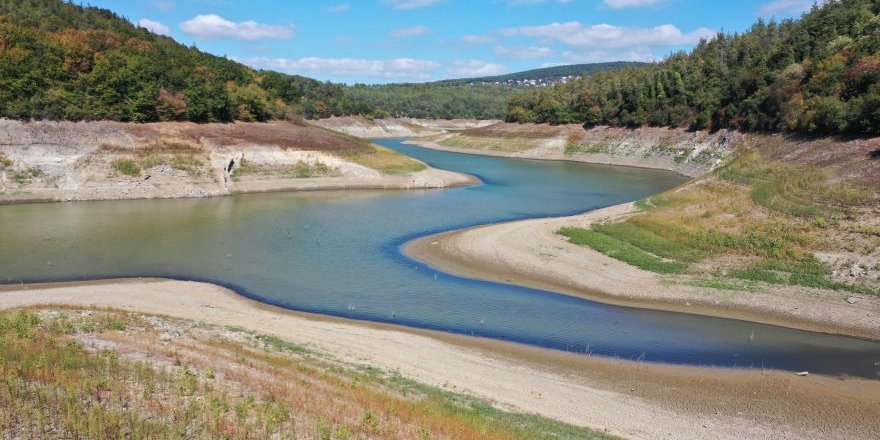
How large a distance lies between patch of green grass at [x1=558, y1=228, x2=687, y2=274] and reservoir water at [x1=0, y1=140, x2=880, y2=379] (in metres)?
5.34

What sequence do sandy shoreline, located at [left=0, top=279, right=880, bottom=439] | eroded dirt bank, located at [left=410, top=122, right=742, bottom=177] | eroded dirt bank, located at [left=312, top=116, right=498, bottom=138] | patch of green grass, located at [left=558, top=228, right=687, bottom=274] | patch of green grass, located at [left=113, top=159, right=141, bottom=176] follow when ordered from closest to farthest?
sandy shoreline, located at [left=0, top=279, right=880, bottom=439] < patch of green grass, located at [left=558, top=228, right=687, bottom=274] < patch of green grass, located at [left=113, top=159, right=141, bottom=176] < eroded dirt bank, located at [left=410, top=122, right=742, bottom=177] < eroded dirt bank, located at [left=312, top=116, right=498, bottom=138]

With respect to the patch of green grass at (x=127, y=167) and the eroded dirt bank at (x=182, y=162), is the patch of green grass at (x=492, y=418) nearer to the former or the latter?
the eroded dirt bank at (x=182, y=162)

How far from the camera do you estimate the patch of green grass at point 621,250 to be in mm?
29969

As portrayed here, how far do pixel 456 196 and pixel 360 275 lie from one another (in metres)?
31.1

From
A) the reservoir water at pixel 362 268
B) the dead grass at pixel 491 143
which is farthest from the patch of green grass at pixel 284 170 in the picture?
the dead grass at pixel 491 143

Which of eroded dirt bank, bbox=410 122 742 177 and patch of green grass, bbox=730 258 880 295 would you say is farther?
eroded dirt bank, bbox=410 122 742 177

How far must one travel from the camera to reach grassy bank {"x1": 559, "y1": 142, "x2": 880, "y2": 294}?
27250 mm

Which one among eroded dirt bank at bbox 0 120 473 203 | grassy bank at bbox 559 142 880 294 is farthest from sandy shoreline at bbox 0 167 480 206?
grassy bank at bbox 559 142 880 294

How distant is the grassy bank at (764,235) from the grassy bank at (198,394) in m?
18.8

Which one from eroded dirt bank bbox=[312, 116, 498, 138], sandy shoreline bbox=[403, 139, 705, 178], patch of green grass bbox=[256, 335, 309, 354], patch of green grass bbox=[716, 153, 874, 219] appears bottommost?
patch of green grass bbox=[256, 335, 309, 354]

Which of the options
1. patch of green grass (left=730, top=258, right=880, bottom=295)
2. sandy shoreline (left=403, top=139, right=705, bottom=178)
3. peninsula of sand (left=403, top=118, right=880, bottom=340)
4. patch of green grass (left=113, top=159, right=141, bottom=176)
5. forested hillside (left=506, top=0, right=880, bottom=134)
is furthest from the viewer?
sandy shoreline (left=403, top=139, right=705, bottom=178)

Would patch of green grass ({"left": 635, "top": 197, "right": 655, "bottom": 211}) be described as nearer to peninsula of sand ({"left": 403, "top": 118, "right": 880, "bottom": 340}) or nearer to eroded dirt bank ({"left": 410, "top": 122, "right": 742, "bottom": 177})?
peninsula of sand ({"left": 403, "top": 118, "right": 880, "bottom": 340})

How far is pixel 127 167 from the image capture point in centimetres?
5566

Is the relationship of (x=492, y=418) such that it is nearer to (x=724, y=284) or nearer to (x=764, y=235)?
(x=724, y=284)
